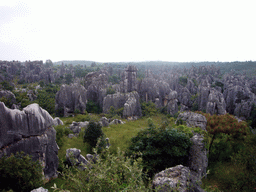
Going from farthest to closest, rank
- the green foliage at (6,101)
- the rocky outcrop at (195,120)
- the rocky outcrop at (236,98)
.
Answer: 1. the rocky outcrop at (236,98)
2. the green foliage at (6,101)
3. the rocky outcrop at (195,120)

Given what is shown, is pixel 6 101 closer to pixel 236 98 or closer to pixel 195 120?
→ pixel 195 120

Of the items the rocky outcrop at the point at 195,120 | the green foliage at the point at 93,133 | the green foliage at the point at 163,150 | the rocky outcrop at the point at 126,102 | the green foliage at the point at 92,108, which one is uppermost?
the rocky outcrop at the point at 195,120

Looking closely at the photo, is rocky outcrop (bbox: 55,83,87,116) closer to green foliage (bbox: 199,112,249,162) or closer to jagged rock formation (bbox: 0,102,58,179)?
jagged rock formation (bbox: 0,102,58,179)

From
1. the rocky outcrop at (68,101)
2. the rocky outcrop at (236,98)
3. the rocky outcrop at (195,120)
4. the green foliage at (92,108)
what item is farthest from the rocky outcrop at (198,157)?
the rocky outcrop at (236,98)

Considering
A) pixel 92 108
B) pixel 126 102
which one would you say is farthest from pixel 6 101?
pixel 126 102

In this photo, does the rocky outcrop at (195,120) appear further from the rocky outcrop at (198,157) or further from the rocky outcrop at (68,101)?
the rocky outcrop at (68,101)

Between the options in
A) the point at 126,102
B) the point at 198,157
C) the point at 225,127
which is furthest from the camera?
the point at 126,102

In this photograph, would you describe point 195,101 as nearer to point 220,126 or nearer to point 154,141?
point 220,126

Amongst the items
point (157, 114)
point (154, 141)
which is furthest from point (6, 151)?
point (157, 114)
